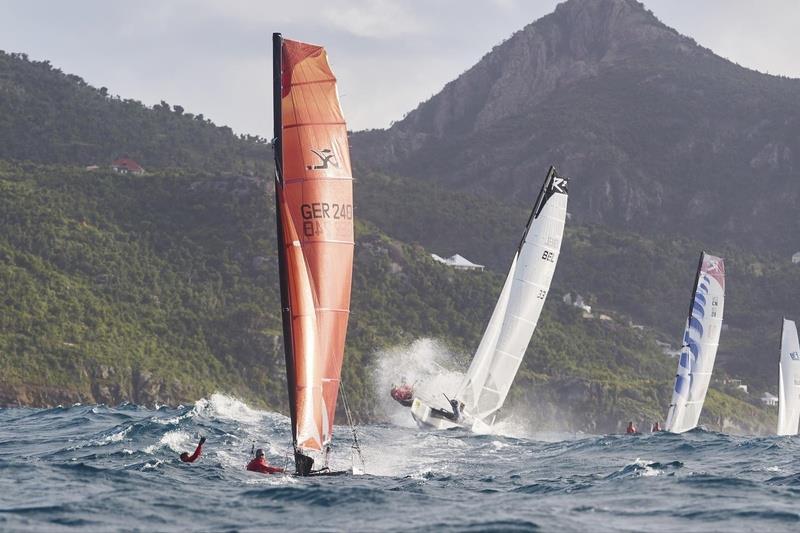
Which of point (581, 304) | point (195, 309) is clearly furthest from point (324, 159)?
point (581, 304)

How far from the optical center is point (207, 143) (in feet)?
606

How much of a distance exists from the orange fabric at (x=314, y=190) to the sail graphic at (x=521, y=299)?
27171 mm

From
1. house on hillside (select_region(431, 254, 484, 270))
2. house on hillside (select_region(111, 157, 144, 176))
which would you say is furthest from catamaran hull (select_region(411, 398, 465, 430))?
house on hillside (select_region(111, 157, 144, 176))

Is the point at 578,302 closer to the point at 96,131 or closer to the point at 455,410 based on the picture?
the point at 96,131

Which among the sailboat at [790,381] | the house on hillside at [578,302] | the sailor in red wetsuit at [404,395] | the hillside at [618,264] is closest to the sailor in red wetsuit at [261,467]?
the sailor in red wetsuit at [404,395]

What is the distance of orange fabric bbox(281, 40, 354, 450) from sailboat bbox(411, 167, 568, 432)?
2679cm

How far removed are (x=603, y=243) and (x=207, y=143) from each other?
2364 inches

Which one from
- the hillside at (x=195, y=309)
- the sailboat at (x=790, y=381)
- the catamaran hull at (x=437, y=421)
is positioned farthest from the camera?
the hillside at (x=195, y=309)

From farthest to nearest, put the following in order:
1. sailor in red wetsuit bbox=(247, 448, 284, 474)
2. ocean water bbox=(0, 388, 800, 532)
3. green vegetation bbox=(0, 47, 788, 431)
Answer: green vegetation bbox=(0, 47, 788, 431), sailor in red wetsuit bbox=(247, 448, 284, 474), ocean water bbox=(0, 388, 800, 532)

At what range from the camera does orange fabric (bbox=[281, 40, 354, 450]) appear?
2991 cm

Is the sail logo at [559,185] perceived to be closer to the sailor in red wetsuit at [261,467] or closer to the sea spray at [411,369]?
the sailor in red wetsuit at [261,467]

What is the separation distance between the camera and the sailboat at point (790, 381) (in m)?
70.2

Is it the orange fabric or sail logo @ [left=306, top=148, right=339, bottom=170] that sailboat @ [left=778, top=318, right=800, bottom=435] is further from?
sail logo @ [left=306, top=148, right=339, bottom=170]

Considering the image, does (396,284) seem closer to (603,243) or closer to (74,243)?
(74,243)
